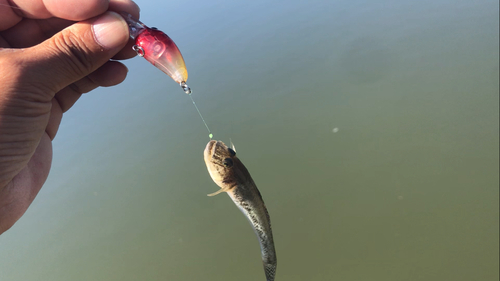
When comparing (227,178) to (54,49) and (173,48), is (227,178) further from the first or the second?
(54,49)

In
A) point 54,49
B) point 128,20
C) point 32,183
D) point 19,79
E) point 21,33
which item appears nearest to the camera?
point 19,79

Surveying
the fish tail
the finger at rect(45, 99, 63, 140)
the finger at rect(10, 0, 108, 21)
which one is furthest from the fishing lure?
the fish tail

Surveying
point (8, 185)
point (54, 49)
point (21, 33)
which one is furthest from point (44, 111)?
point (21, 33)

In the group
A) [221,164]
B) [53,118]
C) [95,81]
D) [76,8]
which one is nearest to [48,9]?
[76,8]

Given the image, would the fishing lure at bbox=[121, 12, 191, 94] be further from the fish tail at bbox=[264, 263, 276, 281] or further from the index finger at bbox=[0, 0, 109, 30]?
the fish tail at bbox=[264, 263, 276, 281]

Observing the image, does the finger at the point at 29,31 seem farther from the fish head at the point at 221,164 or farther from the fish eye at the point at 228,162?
the fish eye at the point at 228,162

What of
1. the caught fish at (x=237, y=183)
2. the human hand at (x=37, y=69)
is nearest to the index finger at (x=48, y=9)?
the human hand at (x=37, y=69)

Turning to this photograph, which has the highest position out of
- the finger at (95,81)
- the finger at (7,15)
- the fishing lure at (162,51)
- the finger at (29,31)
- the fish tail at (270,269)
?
the finger at (7,15)
